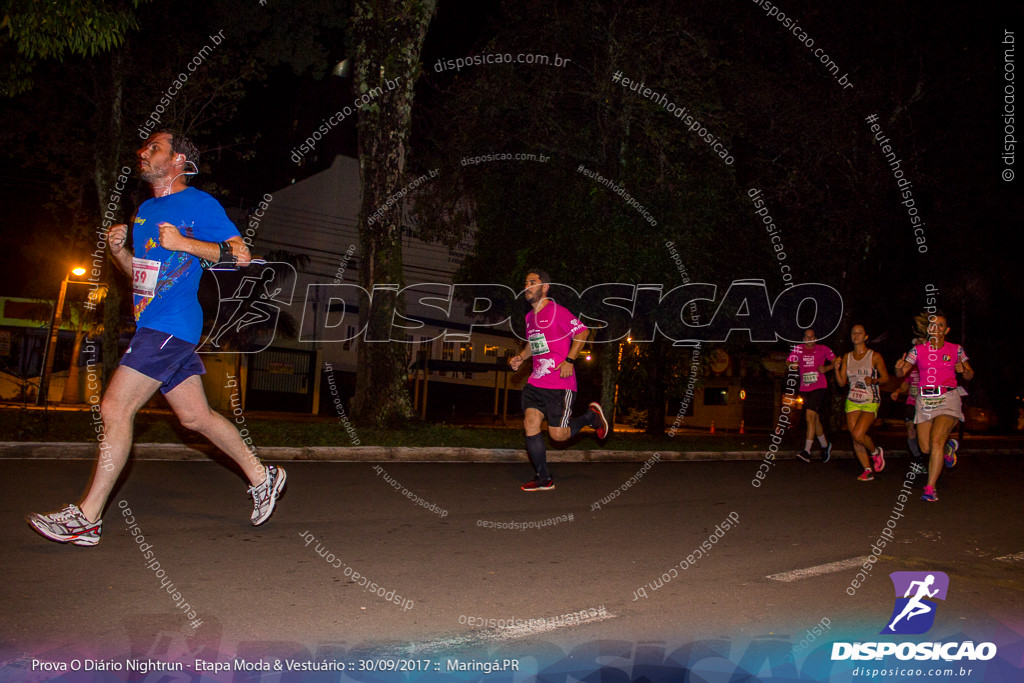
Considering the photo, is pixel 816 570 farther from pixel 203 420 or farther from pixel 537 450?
pixel 203 420

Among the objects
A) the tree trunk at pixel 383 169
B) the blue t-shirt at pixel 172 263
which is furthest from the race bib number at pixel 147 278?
the tree trunk at pixel 383 169

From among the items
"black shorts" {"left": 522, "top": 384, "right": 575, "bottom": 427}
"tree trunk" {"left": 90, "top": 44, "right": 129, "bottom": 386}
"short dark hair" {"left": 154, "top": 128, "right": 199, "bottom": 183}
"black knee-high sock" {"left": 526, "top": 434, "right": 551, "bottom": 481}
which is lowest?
"black knee-high sock" {"left": 526, "top": 434, "right": 551, "bottom": 481}

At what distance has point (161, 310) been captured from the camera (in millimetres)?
5121

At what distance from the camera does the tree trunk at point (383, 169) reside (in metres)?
14.1

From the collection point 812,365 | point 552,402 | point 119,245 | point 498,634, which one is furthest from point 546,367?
point 812,365

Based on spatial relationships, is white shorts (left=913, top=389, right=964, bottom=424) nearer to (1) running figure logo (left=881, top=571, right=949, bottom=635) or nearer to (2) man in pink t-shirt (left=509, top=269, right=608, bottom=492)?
(2) man in pink t-shirt (left=509, top=269, right=608, bottom=492)

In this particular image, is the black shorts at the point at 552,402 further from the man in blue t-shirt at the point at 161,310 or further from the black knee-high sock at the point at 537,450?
the man in blue t-shirt at the point at 161,310

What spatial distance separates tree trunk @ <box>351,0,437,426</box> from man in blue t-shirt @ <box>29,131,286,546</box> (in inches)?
344

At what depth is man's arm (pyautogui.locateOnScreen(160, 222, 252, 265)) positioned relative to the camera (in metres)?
4.86

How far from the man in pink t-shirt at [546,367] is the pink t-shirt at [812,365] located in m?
6.11

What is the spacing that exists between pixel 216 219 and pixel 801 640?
389 centimetres

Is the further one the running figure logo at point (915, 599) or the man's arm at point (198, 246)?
the man's arm at point (198, 246)

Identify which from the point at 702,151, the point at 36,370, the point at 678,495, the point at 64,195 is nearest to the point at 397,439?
the point at 678,495

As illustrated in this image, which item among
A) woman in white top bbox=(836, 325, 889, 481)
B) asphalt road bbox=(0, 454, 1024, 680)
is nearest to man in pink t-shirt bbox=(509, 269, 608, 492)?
asphalt road bbox=(0, 454, 1024, 680)
